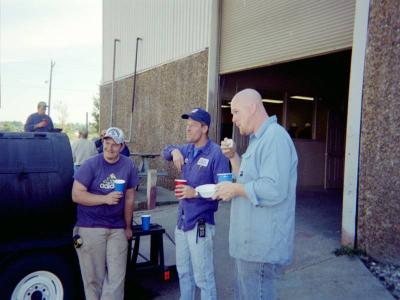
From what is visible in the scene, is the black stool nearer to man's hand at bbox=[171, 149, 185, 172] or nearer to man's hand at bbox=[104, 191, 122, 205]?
man's hand at bbox=[104, 191, 122, 205]

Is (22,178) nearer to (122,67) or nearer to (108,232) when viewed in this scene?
(108,232)

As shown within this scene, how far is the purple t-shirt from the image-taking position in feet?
13.3

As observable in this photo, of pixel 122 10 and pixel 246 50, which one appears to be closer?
pixel 246 50

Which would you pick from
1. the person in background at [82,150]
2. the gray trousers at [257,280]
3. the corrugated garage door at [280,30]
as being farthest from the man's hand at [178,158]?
the person in background at [82,150]

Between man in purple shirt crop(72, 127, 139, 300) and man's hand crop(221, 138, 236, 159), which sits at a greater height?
man's hand crop(221, 138, 236, 159)

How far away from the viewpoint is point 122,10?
55.1ft

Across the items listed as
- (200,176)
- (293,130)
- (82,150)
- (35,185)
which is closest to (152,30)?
(82,150)

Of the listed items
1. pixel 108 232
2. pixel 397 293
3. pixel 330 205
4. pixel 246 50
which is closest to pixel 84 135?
pixel 246 50

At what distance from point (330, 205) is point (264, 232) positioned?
7.66 m

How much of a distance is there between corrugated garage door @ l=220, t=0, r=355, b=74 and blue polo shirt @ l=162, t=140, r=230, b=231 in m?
3.76

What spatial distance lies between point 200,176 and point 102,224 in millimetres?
1098

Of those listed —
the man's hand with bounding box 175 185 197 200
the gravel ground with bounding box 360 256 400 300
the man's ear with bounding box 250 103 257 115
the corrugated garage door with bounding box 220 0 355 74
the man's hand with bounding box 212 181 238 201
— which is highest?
the corrugated garage door with bounding box 220 0 355 74

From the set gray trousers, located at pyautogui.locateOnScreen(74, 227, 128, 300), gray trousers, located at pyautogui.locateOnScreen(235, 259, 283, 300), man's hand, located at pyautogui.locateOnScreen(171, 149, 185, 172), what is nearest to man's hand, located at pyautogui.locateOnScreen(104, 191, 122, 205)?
gray trousers, located at pyautogui.locateOnScreen(74, 227, 128, 300)

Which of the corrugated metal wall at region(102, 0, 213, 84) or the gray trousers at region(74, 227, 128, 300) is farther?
the corrugated metal wall at region(102, 0, 213, 84)
